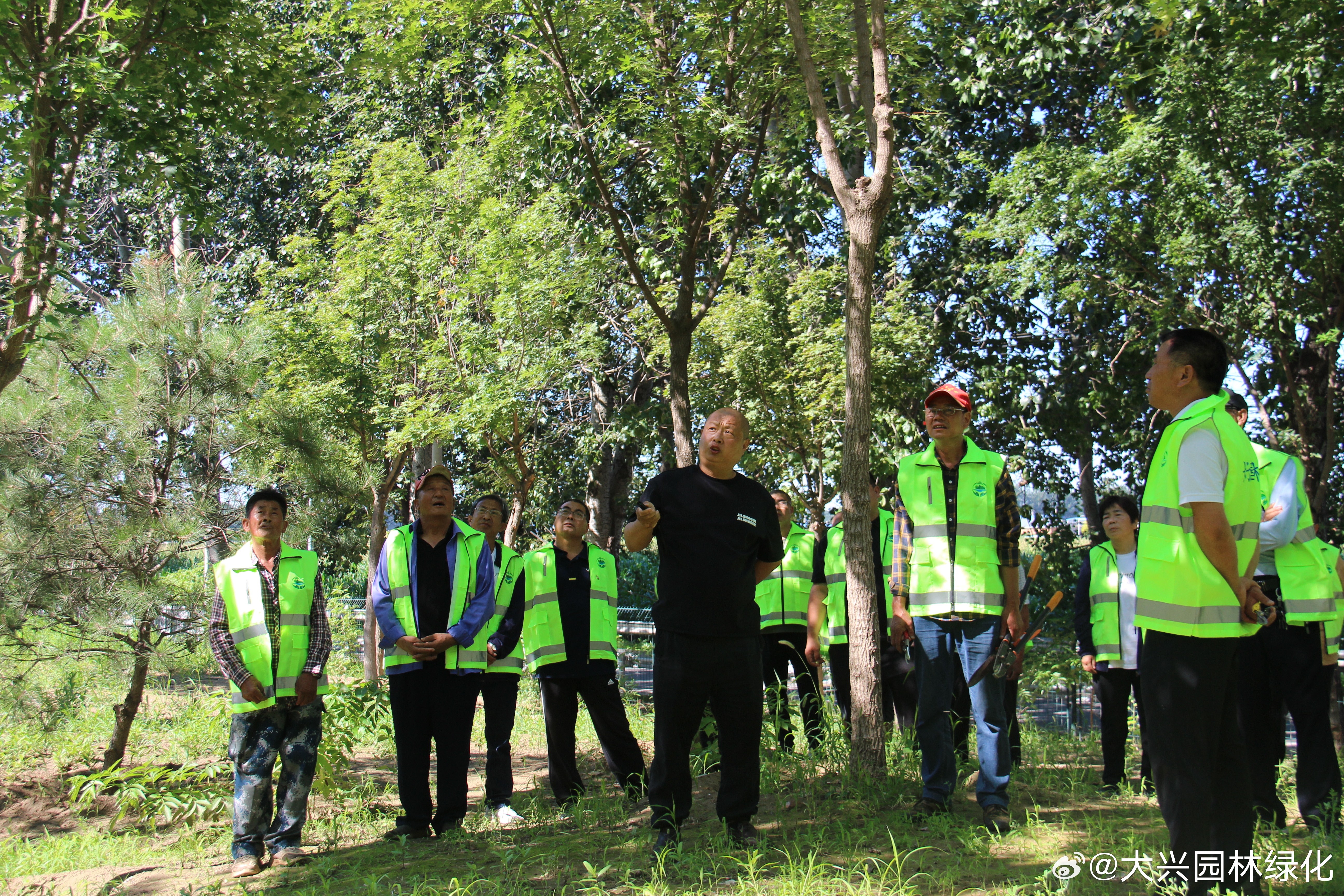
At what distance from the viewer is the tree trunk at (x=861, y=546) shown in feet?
18.1

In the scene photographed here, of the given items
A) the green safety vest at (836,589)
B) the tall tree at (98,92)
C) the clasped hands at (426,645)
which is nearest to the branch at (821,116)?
the green safety vest at (836,589)

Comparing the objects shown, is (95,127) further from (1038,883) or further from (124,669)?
(1038,883)

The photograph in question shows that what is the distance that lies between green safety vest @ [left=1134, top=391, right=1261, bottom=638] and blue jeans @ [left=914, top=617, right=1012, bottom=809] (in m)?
1.06

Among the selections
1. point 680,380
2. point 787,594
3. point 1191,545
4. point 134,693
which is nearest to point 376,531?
point 134,693

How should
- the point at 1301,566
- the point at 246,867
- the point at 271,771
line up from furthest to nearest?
the point at 271,771 → the point at 1301,566 → the point at 246,867

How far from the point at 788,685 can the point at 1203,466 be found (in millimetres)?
4332

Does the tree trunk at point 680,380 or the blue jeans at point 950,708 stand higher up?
the tree trunk at point 680,380

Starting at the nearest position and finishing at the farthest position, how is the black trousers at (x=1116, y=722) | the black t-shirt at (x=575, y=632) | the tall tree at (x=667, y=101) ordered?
the black trousers at (x=1116, y=722) → the black t-shirt at (x=575, y=632) → the tall tree at (x=667, y=101)

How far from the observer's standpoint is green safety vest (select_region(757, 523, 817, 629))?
24.5 feet

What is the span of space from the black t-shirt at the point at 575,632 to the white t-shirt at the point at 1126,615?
3220mm

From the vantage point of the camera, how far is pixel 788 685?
24.5 feet

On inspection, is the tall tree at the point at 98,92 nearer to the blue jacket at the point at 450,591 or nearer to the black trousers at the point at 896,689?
the blue jacket at the point at 450,591

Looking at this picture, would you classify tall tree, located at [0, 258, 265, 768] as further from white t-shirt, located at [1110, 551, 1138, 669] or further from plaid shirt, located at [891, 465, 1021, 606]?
white t-shirt, located at [1110, 551, 1138, 669]

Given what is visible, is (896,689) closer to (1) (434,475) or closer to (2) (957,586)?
(2) (957,586)
